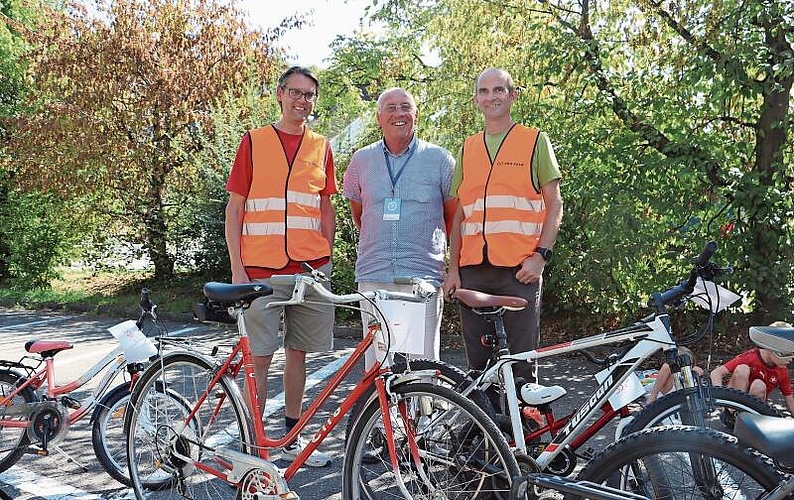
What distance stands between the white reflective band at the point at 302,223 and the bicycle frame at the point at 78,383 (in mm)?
1151

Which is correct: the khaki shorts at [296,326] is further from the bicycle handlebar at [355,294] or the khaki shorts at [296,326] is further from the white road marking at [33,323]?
the white road marking at [33,323]

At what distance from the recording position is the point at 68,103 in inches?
494

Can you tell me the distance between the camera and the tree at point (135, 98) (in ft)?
40.3

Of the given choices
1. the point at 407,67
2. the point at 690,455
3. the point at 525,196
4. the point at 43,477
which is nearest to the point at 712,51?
the point at 525,196

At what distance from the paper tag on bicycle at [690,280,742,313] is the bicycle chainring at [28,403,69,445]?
10.6 feet

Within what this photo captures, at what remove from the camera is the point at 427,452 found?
3.08 meters

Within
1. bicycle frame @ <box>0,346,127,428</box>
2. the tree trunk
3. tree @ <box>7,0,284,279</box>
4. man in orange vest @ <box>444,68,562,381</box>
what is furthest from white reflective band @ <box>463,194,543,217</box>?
the tree trunk

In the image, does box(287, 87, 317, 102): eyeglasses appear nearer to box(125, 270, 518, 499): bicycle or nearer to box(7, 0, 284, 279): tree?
box(125, 270, 518, 499): bicycle

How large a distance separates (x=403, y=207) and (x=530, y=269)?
2.46 ft

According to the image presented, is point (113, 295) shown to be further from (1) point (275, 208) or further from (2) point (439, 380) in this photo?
(2) point (439, 380)

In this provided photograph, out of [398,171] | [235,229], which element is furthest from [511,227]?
[235,229]

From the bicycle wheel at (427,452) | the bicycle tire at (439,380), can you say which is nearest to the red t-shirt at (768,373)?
the bicycle tire at (439,380)

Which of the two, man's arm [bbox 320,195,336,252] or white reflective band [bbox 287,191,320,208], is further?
man's arm [bbox 320,195,336,252]

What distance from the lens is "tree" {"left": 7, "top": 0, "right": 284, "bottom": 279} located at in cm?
1229
